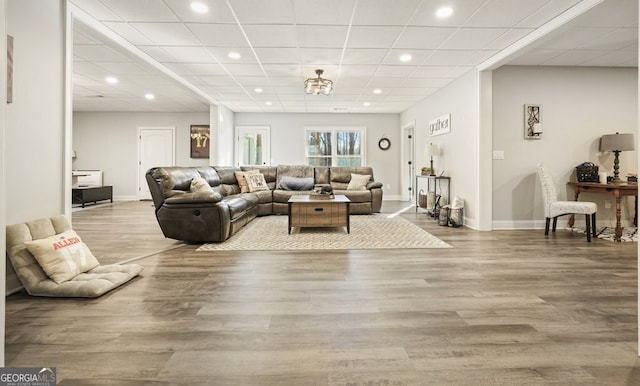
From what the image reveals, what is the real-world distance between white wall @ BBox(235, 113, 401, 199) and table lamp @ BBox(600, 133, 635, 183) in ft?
16.0

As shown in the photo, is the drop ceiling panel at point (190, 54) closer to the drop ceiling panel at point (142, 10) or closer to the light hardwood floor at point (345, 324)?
the drop ceiling panel at point (142, 10)

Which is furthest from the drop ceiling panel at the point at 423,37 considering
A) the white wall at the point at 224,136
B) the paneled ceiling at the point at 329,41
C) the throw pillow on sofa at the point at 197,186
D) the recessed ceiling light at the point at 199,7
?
the white wall at the point at 224,136

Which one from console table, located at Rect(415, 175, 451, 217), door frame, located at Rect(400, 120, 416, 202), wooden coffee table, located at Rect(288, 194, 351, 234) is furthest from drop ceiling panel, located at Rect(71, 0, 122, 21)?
door frame, located at Rect(400, 120, 416, 202)

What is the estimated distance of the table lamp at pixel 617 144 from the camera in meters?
4.46

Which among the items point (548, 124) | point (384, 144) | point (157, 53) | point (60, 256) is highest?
point (157, 53)

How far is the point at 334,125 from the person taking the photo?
29.8ft

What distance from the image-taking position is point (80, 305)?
2062 millimetres

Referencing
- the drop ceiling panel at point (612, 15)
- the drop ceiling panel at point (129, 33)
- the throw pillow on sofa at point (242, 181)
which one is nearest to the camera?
the drop ceiling panel at point (612, 15)

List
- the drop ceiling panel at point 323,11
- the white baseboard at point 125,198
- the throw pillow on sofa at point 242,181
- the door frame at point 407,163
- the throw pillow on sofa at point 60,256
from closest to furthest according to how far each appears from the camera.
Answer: the throw pillow on sofa at point 60,256 → the drop ceiling panel at point 323,11 → the throw pillow on sofa at point 242,181 → the door frame at point 407,163 → the white baseboard at point 125,198

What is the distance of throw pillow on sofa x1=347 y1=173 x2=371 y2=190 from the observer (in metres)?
6.70

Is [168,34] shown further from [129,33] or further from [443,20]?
[443,20]

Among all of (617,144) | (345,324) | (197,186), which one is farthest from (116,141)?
(617,144)

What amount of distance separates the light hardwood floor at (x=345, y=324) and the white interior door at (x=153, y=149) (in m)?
6.81

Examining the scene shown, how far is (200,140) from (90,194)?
297 cm
